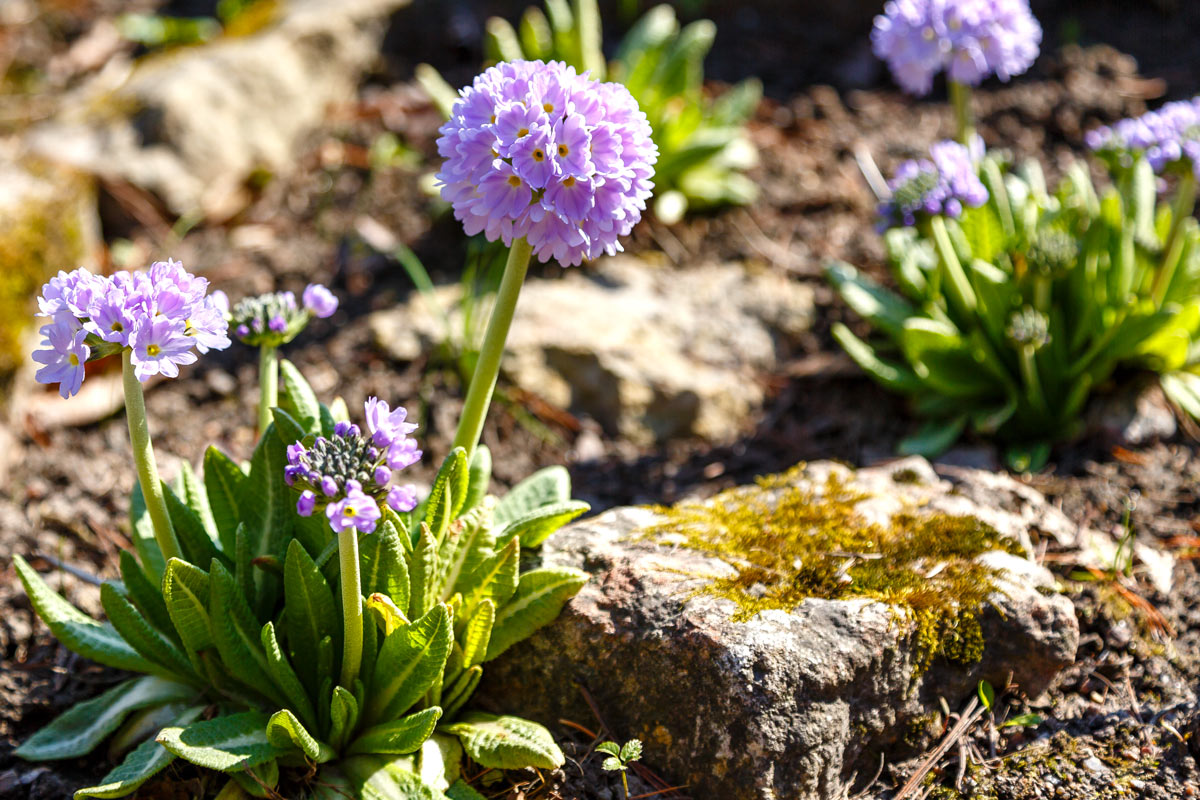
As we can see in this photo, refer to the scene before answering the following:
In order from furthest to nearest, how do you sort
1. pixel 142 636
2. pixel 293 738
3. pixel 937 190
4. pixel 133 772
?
1. pixel 937 190
2. pixel 142 636
3. pixel 133 772
4. pixel 293 738

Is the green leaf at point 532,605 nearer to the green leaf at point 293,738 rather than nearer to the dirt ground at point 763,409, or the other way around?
the dirt ground at point 763,409

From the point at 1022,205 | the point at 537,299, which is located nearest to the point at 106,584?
the point at 537,299

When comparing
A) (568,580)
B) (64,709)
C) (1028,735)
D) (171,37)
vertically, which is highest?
(171,37)

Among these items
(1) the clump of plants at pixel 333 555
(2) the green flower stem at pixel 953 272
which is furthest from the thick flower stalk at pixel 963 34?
(1) the clump of plants at pixel 333 555

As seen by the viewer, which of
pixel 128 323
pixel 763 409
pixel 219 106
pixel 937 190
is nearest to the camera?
pixel 128 323

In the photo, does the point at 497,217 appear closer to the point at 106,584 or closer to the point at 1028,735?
the point at 106,584

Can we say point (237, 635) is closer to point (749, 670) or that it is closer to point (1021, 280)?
point (749, 670)

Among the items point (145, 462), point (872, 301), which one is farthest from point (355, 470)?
point (872, 301)
